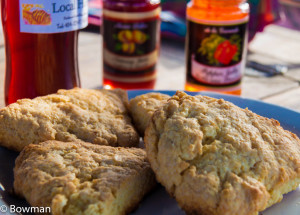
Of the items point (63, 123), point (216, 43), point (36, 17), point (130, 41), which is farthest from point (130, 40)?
point (63, 123)

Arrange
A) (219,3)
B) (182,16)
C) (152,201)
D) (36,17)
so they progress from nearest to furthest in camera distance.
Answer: (152,201), (36,17), (219,3), (182,16)

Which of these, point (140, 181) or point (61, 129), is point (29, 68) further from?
point (140, 181)

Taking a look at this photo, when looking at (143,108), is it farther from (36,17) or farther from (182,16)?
(182,16)

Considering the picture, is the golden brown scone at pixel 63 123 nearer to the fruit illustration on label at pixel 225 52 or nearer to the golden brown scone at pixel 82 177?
the golden brown scone at pixel 82 177

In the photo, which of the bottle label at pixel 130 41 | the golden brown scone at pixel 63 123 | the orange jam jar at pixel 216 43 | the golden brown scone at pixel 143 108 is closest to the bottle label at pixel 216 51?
the orange jam jar at pixel 216 43

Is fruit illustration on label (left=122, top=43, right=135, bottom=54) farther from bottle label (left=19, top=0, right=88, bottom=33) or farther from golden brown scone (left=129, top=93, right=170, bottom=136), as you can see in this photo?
golden brown scone (left=129, top=93, right=170, bottom=136)

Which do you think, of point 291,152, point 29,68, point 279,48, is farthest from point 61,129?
point 279,48
